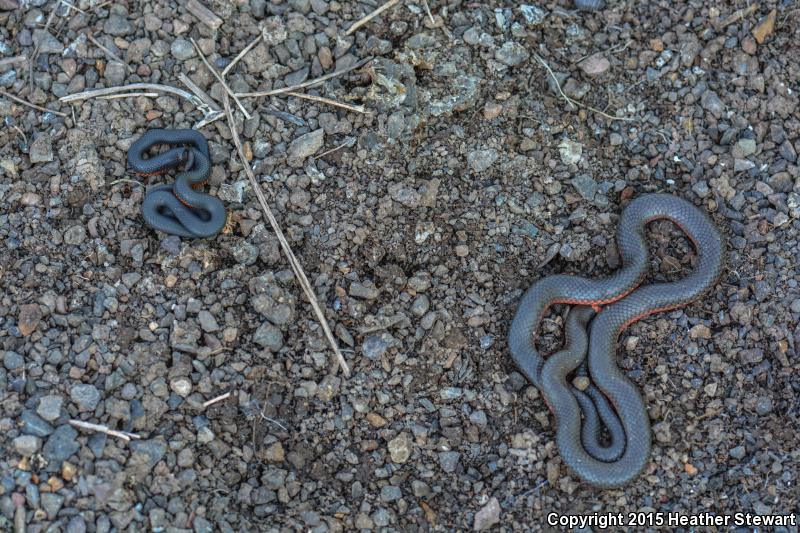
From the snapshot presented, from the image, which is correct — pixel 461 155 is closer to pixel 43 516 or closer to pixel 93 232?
pixel 93 232

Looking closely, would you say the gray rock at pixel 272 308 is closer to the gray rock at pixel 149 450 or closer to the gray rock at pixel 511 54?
the gray rock at pixel 149 450

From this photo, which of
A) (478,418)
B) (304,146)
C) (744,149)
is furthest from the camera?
(744,149)

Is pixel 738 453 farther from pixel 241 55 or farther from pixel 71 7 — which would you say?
pixel 71 7

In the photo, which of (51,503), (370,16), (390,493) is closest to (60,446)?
(51,503)

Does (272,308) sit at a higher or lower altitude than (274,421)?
higher

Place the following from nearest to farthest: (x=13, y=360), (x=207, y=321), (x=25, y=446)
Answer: (x=25, y=446), (x=13, y=360), (x=207, y=321)

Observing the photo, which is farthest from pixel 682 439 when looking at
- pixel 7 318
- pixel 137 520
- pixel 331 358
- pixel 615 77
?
pixel 7 318
